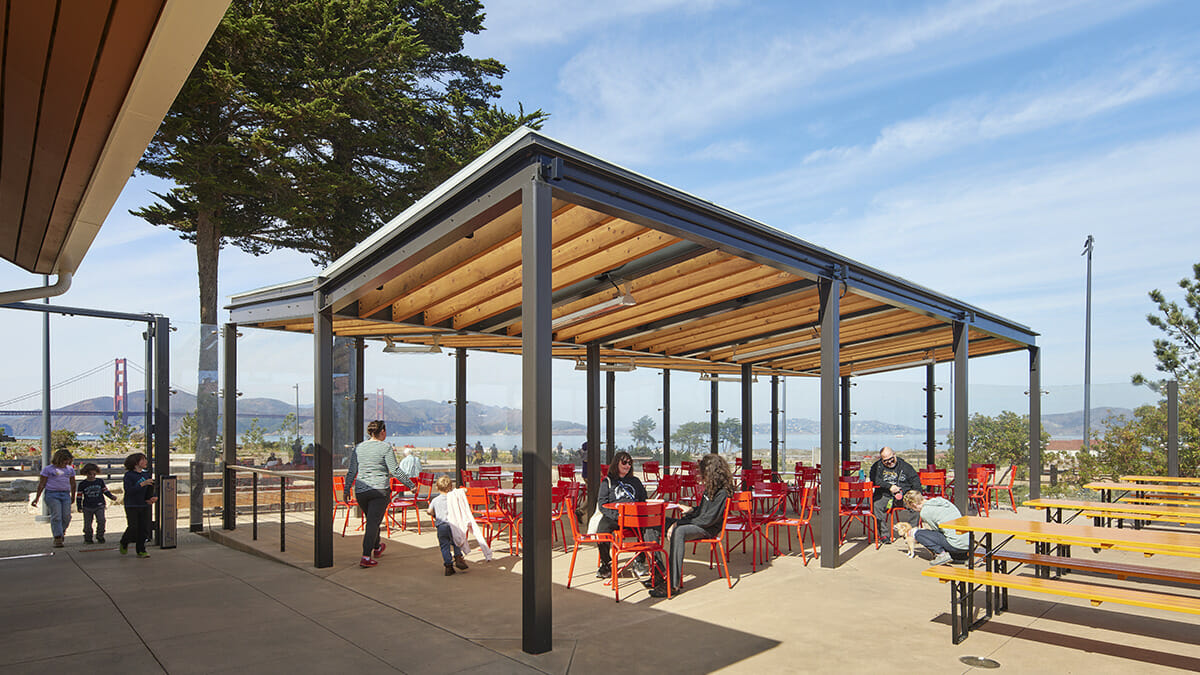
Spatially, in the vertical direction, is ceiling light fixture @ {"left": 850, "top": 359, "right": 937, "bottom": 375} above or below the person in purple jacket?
above

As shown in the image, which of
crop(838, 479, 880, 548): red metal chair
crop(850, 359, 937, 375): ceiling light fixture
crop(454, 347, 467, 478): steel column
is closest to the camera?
crop(838, 479, 880, 548): red metal chair

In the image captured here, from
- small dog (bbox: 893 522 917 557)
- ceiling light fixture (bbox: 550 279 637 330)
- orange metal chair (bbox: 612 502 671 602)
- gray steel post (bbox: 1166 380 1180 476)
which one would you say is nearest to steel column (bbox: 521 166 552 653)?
orange metal chair (bbox: 612 502 671 602)

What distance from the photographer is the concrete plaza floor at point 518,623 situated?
14.2 feet

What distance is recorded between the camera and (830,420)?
741 cm

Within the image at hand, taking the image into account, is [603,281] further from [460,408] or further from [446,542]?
[460,408]

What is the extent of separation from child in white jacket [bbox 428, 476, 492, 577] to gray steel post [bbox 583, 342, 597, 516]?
9.30 ft

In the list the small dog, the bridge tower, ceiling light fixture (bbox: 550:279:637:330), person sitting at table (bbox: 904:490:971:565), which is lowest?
the small dog

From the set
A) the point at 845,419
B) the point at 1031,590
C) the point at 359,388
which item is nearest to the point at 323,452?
the point at 359,388

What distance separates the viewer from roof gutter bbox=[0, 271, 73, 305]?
5.82 m

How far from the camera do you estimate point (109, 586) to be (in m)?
6.76

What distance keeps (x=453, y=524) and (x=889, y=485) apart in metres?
5.51

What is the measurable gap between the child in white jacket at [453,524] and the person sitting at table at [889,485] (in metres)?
4.98

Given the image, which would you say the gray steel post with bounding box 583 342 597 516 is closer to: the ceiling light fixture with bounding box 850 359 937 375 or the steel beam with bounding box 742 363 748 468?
the steel beam with bounding box 742 363 748 468

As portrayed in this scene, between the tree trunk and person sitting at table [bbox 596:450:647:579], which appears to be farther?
the tree trunk
